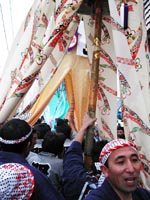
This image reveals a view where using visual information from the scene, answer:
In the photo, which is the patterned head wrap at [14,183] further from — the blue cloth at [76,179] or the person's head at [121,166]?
the blue cloth at [76,179]

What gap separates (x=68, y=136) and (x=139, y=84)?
6.65ft

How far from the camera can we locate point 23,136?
1851 millimetres

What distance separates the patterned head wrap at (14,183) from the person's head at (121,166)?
0.38 m

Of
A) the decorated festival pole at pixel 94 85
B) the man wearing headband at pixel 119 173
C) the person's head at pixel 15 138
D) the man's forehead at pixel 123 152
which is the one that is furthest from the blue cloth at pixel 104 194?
the decorated festival pole at pixel 94 85

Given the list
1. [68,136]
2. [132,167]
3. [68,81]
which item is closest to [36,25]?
[132,167]

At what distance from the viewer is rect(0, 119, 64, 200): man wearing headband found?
1173 mm

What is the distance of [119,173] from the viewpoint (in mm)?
1379

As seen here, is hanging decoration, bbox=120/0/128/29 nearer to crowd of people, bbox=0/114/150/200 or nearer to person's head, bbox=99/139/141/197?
crowd of people, bbox=0/114/150/200

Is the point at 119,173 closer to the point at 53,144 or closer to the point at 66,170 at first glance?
the point at 66,170

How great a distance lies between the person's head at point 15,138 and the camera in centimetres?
182

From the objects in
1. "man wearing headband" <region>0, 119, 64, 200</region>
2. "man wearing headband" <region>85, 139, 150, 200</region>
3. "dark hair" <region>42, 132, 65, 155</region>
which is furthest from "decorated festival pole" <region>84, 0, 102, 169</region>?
"man wearing headband" <region>85, 139, 150, 200</region>

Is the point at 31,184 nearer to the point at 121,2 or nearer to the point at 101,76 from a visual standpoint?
the point at 121,2

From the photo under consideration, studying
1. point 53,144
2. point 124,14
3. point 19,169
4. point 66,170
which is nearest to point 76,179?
point 66,170

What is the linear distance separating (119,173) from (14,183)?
1.55ft
